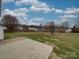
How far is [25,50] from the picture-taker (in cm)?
263

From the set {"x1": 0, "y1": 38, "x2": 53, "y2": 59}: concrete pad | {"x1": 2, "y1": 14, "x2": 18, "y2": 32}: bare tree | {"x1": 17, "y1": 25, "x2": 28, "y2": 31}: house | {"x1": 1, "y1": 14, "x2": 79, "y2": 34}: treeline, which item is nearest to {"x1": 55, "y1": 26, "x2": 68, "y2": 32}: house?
{"x1": 1, "y1": 14, "x2": 79, "y2": 34}: treeline

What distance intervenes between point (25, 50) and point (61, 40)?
22.1 inches

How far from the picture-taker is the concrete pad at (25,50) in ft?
8.47

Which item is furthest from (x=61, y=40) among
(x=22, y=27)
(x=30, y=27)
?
(x=22, y=27)

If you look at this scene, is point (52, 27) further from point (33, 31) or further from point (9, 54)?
point (9, 54)

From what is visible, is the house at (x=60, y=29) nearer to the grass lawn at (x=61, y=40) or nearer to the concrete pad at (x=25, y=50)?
the grass lawn at (x=61, y=40)

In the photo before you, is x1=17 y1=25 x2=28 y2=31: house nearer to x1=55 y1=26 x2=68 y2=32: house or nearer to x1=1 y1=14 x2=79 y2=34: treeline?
x1=1 y1=14 x2=79 y2=34: treeline

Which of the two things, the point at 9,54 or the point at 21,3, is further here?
the point at 21,3

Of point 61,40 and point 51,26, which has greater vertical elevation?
point 51,26

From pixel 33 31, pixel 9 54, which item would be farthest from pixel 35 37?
pixel 9 54

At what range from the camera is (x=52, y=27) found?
2.77 metres

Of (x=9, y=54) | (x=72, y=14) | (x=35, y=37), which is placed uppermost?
(x=72, y=14)

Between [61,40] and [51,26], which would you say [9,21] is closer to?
[51,26]

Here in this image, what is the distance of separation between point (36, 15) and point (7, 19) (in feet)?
1.44
